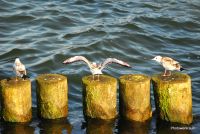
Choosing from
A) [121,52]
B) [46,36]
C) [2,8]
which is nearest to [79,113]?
[121,52]

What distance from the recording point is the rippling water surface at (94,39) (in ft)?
37.3

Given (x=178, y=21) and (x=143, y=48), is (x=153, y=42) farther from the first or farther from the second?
(x=178, y=21)

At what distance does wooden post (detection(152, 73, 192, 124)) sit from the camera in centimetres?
1073

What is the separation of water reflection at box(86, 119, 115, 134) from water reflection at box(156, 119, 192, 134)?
1.05 meters

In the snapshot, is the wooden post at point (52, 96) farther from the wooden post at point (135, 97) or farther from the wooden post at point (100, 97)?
the wooden post at point (135, 97)

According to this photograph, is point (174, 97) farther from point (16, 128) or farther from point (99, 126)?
point (16, 128)

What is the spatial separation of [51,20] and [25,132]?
10222 millimetres

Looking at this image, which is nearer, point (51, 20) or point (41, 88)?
point (41, 88)

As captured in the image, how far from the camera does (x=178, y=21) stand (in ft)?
69.2

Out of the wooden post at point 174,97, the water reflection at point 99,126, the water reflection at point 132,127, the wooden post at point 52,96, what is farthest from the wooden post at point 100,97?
the wooden post at point 174,97

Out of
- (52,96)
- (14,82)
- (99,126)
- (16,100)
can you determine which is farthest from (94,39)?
(16,100)

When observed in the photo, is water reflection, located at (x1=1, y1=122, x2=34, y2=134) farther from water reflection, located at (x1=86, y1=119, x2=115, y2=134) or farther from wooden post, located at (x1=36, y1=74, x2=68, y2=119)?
water reflection, located at (x1=86, y1=119, x2=115, y2=134)

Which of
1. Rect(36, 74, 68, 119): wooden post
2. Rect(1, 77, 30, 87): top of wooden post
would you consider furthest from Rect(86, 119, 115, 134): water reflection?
Rect(1, 77, 30, 87): top of wooden post

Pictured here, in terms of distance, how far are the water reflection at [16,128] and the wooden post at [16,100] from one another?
11 centimetres
